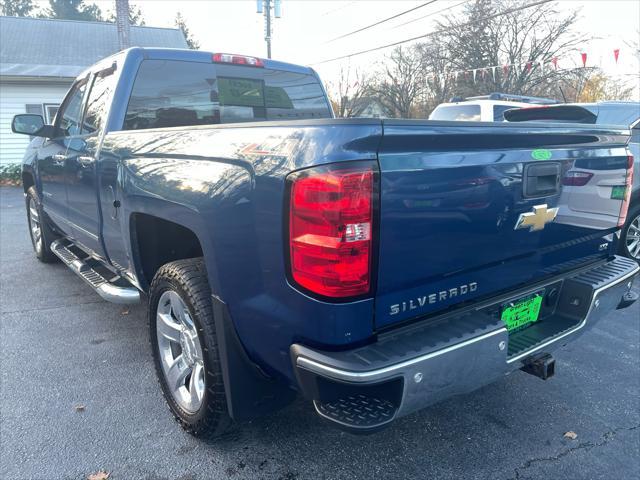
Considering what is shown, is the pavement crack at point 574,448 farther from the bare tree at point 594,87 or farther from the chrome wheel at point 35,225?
the bare tree at point 594,87

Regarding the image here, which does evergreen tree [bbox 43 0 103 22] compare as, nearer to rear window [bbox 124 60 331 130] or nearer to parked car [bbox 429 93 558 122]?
parked car [bbox 429 93 558 122]

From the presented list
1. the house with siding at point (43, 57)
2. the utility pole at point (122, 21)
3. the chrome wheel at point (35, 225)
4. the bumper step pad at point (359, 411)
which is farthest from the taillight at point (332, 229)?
the house with siding at point (43, 57)

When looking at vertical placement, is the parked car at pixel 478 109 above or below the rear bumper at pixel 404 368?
above

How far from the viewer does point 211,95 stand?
149 inches

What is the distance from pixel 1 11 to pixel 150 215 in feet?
186

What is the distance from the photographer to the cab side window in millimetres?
4273

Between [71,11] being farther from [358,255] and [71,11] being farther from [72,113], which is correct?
[358,255]

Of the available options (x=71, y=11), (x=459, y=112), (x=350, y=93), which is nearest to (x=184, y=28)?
(x=71, y=11)

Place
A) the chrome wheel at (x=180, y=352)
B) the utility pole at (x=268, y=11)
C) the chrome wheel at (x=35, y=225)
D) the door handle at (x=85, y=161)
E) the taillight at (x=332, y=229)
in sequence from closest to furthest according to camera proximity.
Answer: the taillight at (x=332, y=229)
the chrome wheel at (x=180, y=352)
the door handle at (x=85, y=161)
the chrome wheel at (x=35, y=225)
the utility pole at (x=268, y=11)

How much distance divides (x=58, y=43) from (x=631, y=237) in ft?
64.1

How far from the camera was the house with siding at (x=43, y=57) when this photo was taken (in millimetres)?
15363

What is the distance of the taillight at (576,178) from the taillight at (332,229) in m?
1.26

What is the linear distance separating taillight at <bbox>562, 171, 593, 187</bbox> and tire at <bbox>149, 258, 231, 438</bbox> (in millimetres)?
1836

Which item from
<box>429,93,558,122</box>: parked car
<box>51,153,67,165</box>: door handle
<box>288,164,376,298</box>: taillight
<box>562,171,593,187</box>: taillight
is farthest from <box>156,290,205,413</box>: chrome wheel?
<box>429,93,558,122</box>: parked car
